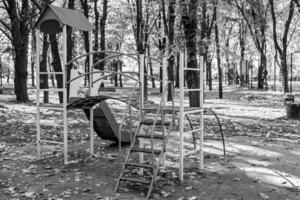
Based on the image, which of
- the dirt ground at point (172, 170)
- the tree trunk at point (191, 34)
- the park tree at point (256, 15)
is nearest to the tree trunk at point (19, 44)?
the tree trunk at point (191, 34)

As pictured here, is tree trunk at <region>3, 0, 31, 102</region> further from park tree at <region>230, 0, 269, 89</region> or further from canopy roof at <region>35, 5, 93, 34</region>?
park tree at <region>230, 0, 269, 89</region>

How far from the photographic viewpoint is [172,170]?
276 inches

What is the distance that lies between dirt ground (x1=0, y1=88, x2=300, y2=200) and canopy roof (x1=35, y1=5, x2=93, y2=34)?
2651 mm

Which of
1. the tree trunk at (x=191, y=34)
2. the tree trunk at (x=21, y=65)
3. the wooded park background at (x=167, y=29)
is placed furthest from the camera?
the tree trunk at (x=21, y=65)

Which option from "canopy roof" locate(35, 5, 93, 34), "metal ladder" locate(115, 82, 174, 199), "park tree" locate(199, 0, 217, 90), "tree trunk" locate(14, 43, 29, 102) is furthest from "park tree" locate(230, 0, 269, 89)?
"metal ladder" locate(115, 82, 174, 199)

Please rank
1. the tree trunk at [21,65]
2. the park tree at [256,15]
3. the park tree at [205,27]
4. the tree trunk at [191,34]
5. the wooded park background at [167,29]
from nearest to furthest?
the tree trunk at [191,34] < the wooded park background at [167,29] < the park tree at [205,27] < the tree trunk at [21,65] < the park tree at [256,15]

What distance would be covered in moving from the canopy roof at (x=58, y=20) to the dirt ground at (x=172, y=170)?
8.70ft

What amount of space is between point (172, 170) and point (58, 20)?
3.55 meters

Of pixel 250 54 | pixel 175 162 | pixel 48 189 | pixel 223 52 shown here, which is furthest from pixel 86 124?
pixel 250 54

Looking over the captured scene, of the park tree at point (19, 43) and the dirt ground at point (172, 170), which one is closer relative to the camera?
the dirt ground at point (172, 170)

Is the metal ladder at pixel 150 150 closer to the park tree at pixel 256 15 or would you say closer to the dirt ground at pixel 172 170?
the dirt ground at pixel 172 170

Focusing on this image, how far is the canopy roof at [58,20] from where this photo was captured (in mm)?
7781

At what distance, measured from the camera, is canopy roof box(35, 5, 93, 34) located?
7781mm

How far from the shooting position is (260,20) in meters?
28.6
